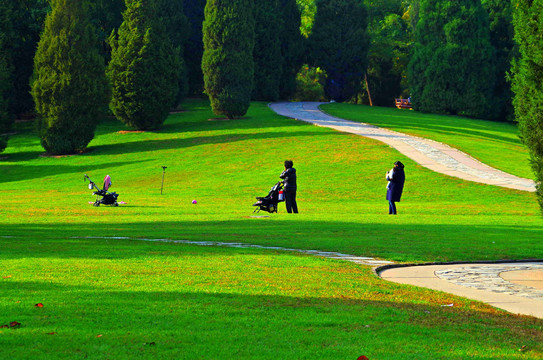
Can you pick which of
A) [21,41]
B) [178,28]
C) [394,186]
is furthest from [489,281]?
[178,28]

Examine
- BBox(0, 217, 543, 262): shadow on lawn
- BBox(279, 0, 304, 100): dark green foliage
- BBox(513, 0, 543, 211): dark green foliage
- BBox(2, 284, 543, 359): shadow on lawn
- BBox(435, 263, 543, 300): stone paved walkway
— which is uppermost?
BBox(279, 0, 304, 100): dark green foliage

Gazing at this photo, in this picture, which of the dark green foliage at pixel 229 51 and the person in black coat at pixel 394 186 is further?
the dark green foliage at pixel 229 51

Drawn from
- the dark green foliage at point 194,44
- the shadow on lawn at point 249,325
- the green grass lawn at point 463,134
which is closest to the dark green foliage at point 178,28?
the dark green foliage at point 194,44

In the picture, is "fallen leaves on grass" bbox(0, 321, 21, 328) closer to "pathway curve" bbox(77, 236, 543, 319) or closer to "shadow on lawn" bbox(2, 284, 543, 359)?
"shadow on lawn" bbox(2, 284, 543, 359)

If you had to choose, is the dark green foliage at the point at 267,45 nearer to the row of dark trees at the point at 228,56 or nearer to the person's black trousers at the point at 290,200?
the row of dark trees at the point at 228,56

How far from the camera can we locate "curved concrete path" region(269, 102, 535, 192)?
106 ft

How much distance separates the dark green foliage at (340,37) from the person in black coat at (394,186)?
5061cm

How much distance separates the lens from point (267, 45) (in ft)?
219

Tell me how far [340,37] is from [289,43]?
5580 millimetres

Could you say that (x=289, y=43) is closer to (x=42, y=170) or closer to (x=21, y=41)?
(x=21, y=41)

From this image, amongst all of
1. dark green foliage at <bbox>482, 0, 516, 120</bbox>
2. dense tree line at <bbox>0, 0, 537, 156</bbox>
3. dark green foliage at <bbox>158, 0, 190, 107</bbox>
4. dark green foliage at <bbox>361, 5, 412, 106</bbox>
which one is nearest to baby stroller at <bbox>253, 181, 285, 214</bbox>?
dense tree line at <bbox>0, 0, 537, 156</bbox>

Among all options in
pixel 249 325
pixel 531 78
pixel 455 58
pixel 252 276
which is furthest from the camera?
pixel 455 58

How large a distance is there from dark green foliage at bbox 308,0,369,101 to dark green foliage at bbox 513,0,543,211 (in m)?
59.6

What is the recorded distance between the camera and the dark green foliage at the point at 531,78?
12414mm
